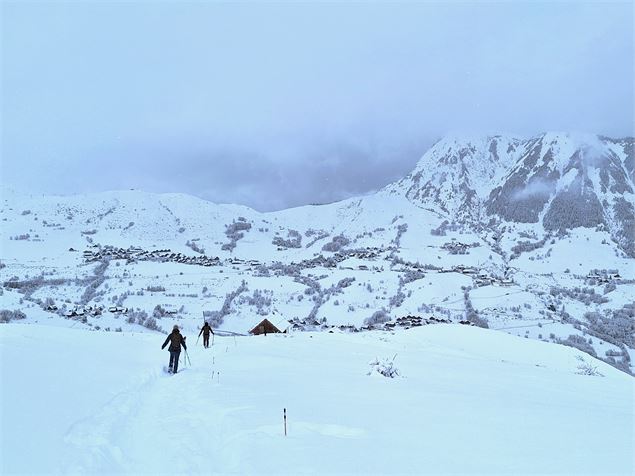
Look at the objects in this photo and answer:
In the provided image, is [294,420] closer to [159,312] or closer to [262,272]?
[159,312]

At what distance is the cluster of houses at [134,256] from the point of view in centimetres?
8831

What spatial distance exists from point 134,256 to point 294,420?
304ft

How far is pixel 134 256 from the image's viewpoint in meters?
91.2

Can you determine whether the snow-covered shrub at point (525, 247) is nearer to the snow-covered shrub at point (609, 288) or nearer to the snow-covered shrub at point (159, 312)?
the snow-covered shrub at point (609, 288)

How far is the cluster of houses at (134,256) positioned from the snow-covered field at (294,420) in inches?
3106

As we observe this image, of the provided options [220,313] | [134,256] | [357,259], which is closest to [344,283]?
[220,313]

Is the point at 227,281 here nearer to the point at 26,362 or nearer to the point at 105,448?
the point at 26,362

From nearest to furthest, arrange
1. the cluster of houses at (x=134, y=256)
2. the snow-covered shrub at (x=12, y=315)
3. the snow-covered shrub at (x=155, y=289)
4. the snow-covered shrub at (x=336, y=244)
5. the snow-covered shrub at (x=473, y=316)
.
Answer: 1. the snow-covered shrub at (x=12, y=315)
2. the snow-covered shrub at (x=473, y=316)
3. the snow-covered shrub at (x=155, y=289)
4. the cluster of houses at (x=134, y=256)
5. the snow-covered shrub at (x=336, y=244)

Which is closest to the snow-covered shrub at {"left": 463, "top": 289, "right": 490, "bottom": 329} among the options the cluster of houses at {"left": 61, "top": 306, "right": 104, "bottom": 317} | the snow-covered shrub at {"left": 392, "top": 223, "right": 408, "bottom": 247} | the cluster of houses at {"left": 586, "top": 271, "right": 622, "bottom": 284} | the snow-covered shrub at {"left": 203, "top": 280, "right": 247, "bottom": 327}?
the snow-covered shrub at {"left": 203, "top": 280, "right": 247, "bottom": 327}

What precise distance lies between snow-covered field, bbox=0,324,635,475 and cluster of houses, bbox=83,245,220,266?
259 ft

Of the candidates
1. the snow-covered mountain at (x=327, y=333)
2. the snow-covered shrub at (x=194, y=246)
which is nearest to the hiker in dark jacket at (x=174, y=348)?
the snow-covered mountain at (x=327, y=333)

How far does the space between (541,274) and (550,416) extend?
109 m

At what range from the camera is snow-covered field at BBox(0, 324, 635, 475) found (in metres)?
5.59

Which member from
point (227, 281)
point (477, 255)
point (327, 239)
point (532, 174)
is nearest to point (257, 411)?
point (227, 281)
